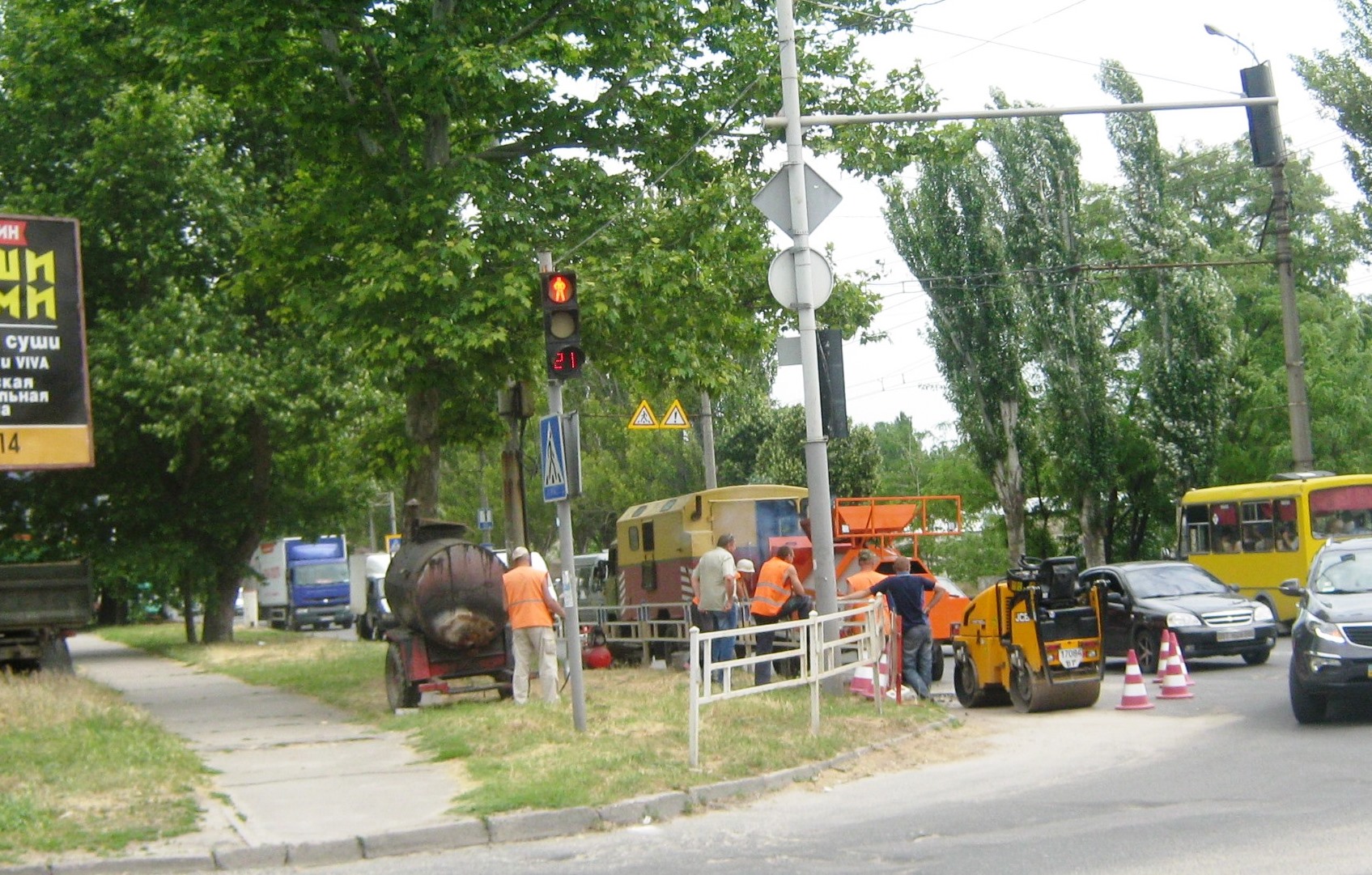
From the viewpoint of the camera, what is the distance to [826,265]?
1625cm

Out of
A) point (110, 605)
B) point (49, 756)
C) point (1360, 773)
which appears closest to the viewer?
point (1360, 773)

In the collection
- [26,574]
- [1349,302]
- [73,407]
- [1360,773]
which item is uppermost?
[1349,302]

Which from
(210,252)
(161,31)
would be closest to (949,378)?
(210,252)

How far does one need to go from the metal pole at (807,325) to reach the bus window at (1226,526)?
13243 millimetres

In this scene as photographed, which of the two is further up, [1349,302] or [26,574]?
[1349,302]

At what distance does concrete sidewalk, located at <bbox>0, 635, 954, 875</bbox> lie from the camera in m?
9.19

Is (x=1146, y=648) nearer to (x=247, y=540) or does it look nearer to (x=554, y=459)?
(x=554, y=459)

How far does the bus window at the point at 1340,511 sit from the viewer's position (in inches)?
982

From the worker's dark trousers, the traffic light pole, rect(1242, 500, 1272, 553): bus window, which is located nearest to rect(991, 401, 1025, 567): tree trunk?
rect(1242, 500, 1272, 553): bus window

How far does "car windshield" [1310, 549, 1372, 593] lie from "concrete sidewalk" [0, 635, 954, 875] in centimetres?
382

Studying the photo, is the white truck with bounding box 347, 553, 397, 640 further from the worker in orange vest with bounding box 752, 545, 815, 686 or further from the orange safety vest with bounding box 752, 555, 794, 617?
the orange safety vest with bounding box 752, 555, 794, 617

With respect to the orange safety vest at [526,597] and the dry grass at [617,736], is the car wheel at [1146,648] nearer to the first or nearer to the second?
the dry grass at [617,736]

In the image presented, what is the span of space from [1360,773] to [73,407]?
13212mm

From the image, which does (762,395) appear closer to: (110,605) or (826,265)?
(110,605)
